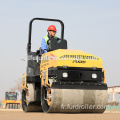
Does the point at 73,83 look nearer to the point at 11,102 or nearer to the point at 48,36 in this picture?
the point at 48,36

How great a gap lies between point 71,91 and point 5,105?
3452 cm

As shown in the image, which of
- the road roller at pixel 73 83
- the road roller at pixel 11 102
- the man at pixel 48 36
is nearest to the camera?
the road roller at pixel 73 83

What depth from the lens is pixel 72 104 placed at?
12.0m

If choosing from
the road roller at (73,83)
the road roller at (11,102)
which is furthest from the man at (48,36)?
the road roller at (11,102)

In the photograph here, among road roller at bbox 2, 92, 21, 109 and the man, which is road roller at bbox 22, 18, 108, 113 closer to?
the man

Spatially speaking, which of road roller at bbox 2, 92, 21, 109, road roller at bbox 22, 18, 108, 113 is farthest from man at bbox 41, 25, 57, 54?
road roller at bbox 2, 92, 21, 109

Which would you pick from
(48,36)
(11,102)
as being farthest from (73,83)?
(11,102)

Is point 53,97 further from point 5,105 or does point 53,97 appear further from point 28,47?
point 5,105

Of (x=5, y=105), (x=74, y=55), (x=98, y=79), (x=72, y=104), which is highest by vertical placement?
(x=74, y=55)

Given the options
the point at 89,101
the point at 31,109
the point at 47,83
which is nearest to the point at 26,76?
the point at 31,109

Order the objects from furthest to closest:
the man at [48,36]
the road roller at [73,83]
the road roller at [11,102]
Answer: the road roller at [11,102], the man at [48,36], the road roller at [73,83]

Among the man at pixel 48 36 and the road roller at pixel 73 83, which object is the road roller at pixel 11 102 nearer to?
the man at pixel 48 36

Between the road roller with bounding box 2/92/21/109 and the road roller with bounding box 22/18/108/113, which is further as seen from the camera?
the road roller with bounding box 2/92/21/109

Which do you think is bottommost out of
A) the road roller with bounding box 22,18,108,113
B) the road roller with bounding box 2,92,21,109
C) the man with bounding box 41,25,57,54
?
the road roller with bounding box 2,92,21,109
